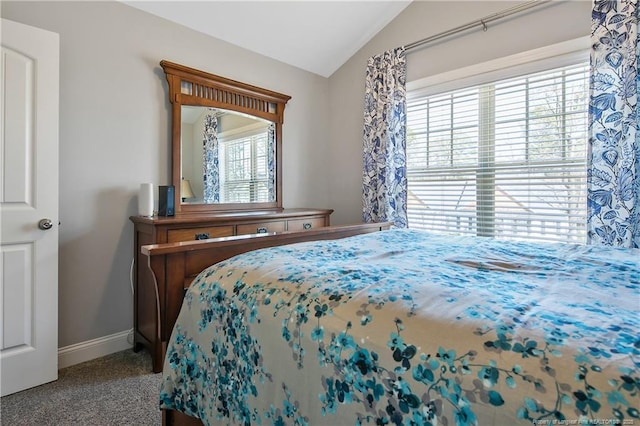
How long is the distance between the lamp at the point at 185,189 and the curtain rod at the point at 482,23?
229 cm

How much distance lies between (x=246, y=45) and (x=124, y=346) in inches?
103

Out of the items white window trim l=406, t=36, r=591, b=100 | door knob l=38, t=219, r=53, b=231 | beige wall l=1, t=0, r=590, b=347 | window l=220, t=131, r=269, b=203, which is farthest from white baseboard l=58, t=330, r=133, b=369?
white window trim l=406, t=36, r=591, b=100

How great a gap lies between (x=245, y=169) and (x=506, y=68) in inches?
90.3

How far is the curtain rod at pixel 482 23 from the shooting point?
2416 mm

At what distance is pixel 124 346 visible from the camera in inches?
91.2

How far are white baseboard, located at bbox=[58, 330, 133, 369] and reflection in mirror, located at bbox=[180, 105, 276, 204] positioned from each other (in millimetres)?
1064

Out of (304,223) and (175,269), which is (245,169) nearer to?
(304,223)

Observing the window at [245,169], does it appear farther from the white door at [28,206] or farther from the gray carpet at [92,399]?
the gray carpet at [92,399]

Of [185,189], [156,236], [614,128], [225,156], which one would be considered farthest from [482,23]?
[156,236]

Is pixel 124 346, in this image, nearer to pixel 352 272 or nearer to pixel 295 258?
pixel 295 258

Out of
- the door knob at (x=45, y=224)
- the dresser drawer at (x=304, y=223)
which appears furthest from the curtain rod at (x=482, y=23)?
the door knob at (x=45, y=224)

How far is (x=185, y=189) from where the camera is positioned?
258 cm

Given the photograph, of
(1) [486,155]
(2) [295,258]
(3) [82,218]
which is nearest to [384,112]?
(1) [486,155]

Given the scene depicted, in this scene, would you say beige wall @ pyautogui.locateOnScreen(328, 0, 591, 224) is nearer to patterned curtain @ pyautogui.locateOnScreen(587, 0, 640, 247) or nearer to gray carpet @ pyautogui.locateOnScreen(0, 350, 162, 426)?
patterned curtain @ pyautogui.locateOnScreen(587, 0, 640, 247)
